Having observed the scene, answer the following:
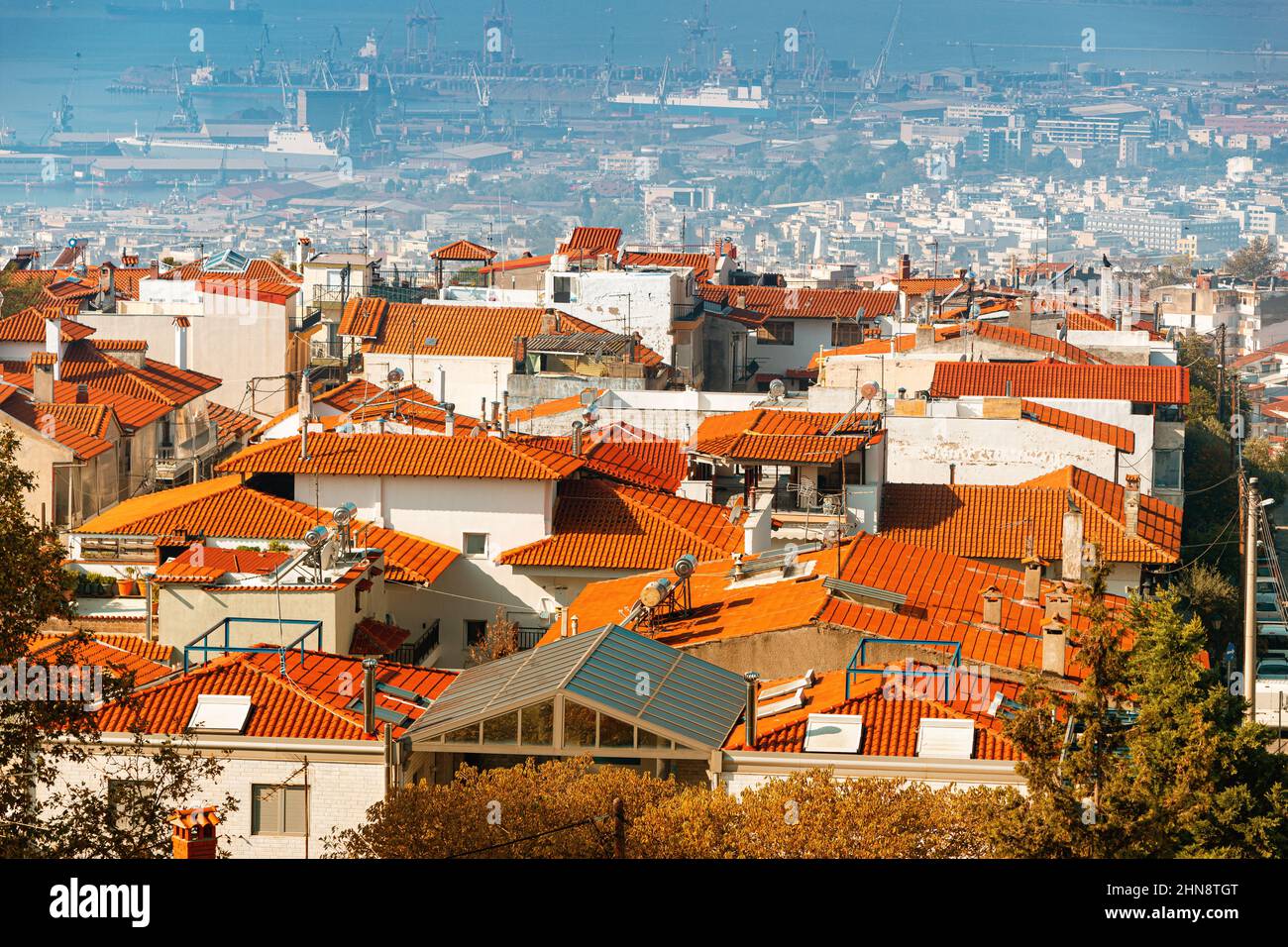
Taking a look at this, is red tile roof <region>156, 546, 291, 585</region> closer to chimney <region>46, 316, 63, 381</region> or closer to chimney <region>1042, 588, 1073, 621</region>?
chimney <region>1042, 588, 1073, 621</region>

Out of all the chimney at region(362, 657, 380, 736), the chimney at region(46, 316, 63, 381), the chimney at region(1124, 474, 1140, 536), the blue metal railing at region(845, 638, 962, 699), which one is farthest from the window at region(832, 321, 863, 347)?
the chimney at region(362, 657, 380, 736)

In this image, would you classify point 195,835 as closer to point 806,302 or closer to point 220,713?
point 220,713

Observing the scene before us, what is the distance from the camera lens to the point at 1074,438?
31.7 metres

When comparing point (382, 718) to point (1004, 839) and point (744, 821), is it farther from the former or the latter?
point (1004, 839)

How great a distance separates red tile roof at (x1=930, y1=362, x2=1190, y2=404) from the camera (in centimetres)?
3634

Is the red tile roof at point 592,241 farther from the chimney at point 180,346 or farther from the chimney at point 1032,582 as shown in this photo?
the chimney at point 1032,582

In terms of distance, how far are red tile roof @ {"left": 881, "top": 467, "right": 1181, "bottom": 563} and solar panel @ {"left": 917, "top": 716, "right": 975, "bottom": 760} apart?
452 inches

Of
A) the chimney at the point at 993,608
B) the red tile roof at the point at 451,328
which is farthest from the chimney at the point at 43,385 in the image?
the chimney at the point at 993,608

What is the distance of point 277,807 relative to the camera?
15047 mm

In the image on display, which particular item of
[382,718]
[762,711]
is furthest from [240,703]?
[762,711]

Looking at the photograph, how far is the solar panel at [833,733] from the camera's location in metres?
14.5

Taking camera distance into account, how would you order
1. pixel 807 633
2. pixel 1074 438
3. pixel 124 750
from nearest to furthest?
pixel 124 750 < pixel 807 633 < pixel 1074 438

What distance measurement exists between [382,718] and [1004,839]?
18.3 ft

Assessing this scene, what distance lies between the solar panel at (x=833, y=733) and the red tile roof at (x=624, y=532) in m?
10.6
